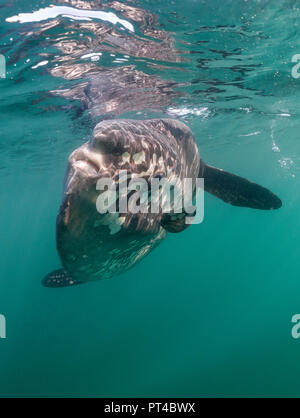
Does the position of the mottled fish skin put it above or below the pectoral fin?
below

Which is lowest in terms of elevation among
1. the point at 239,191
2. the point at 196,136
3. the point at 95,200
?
the point at 95,200

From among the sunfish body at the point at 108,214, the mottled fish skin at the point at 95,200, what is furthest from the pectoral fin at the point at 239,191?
the mottled fish skin at the point at 95,200

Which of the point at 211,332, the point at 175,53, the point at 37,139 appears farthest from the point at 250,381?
the point at 37,139

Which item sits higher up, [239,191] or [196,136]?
[196,136]

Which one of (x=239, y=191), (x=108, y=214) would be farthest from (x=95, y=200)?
(x=239, y=191)

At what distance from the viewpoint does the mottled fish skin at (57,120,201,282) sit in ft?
6.55

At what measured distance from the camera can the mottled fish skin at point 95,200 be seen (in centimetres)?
200

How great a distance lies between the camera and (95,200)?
2043 mm

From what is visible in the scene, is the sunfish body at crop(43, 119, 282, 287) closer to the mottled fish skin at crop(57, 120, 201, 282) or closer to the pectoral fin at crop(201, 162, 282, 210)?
the mottled fish skin at crop(57, 120, 201, 282)

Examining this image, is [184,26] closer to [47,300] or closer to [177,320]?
[177,320]

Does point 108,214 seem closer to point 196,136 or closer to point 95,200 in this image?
point 95,200

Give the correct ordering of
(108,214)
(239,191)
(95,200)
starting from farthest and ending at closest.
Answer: (239,191) < (108,214) < (95,200)

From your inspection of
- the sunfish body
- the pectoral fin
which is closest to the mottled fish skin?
the sunfish body

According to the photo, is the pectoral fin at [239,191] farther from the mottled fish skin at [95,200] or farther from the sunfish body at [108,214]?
the mottled fish skin at [95,200]
